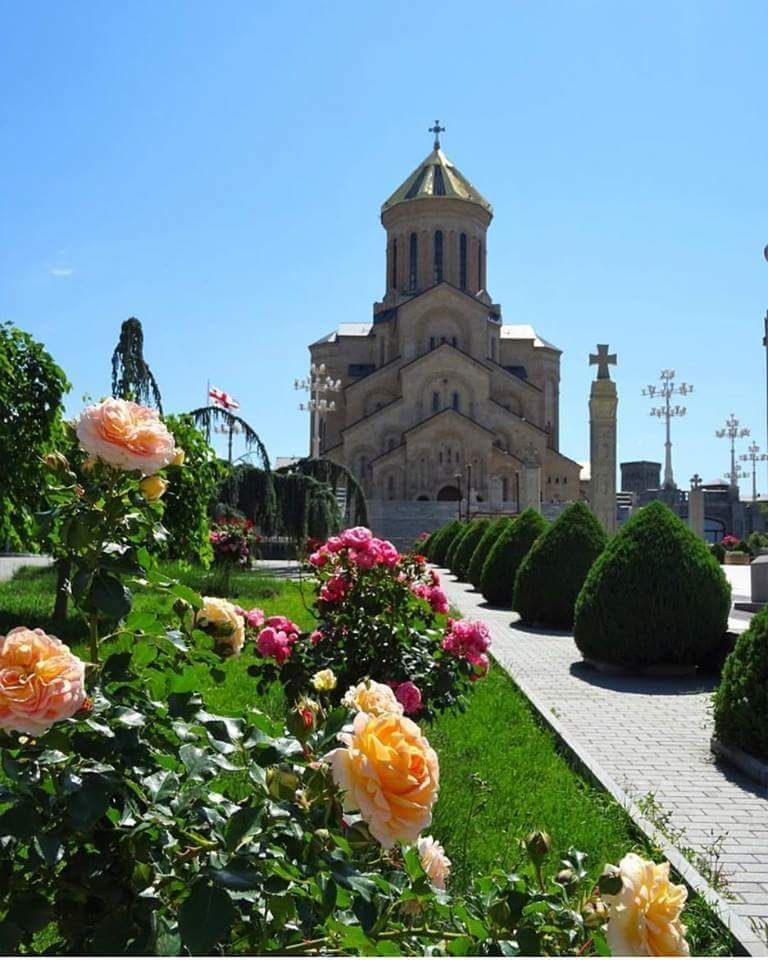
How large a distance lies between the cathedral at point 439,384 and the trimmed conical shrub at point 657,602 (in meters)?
31.2

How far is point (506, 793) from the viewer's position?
5004 millimetres

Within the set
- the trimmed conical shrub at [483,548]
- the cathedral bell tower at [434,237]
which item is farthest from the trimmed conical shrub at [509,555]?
the cathedral bell tower at [434,237]

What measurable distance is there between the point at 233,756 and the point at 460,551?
22.6m

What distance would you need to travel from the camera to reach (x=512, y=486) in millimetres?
46375

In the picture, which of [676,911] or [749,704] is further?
[749,704]

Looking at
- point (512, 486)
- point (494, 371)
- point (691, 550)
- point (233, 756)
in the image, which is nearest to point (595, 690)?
point (691, 550)

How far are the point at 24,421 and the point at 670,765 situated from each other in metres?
7.16

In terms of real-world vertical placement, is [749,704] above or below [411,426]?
below

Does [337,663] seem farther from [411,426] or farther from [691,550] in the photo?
[411,426]

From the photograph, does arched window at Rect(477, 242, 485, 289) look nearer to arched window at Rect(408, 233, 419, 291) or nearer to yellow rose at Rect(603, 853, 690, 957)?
arched window at Rect(408, 233, 419, 291)

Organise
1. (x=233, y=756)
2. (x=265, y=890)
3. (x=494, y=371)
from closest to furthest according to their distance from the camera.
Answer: (x=265, y=890) < (x=233, y=756) < (x=494, y=371)

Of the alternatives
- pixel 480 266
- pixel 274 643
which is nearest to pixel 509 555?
pixel 274 643

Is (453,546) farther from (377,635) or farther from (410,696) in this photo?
(410,696)

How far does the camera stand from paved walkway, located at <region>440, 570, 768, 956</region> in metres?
3.96
